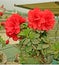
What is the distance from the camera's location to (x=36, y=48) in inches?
22.7

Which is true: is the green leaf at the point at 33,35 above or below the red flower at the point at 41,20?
below

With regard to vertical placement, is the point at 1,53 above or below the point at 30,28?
below

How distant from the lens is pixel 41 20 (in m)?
0.55

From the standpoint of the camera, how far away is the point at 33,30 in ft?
1.90

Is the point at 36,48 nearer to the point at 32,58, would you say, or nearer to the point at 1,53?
the point at 32,58

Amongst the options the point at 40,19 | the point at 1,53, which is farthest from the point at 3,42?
the point at 40,19

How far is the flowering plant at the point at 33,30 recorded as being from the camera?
0.56 m

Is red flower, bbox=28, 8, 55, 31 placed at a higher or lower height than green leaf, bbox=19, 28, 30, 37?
higher

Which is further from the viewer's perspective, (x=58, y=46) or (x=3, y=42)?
(x=3, y=42)

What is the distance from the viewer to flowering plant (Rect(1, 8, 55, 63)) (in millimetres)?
559

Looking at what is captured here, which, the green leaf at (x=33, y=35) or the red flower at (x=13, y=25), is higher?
the red flower at (x=13, y=25)

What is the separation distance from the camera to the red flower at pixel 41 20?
0.56 m

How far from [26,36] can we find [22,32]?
18mm

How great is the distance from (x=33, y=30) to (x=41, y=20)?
0.15 feet
